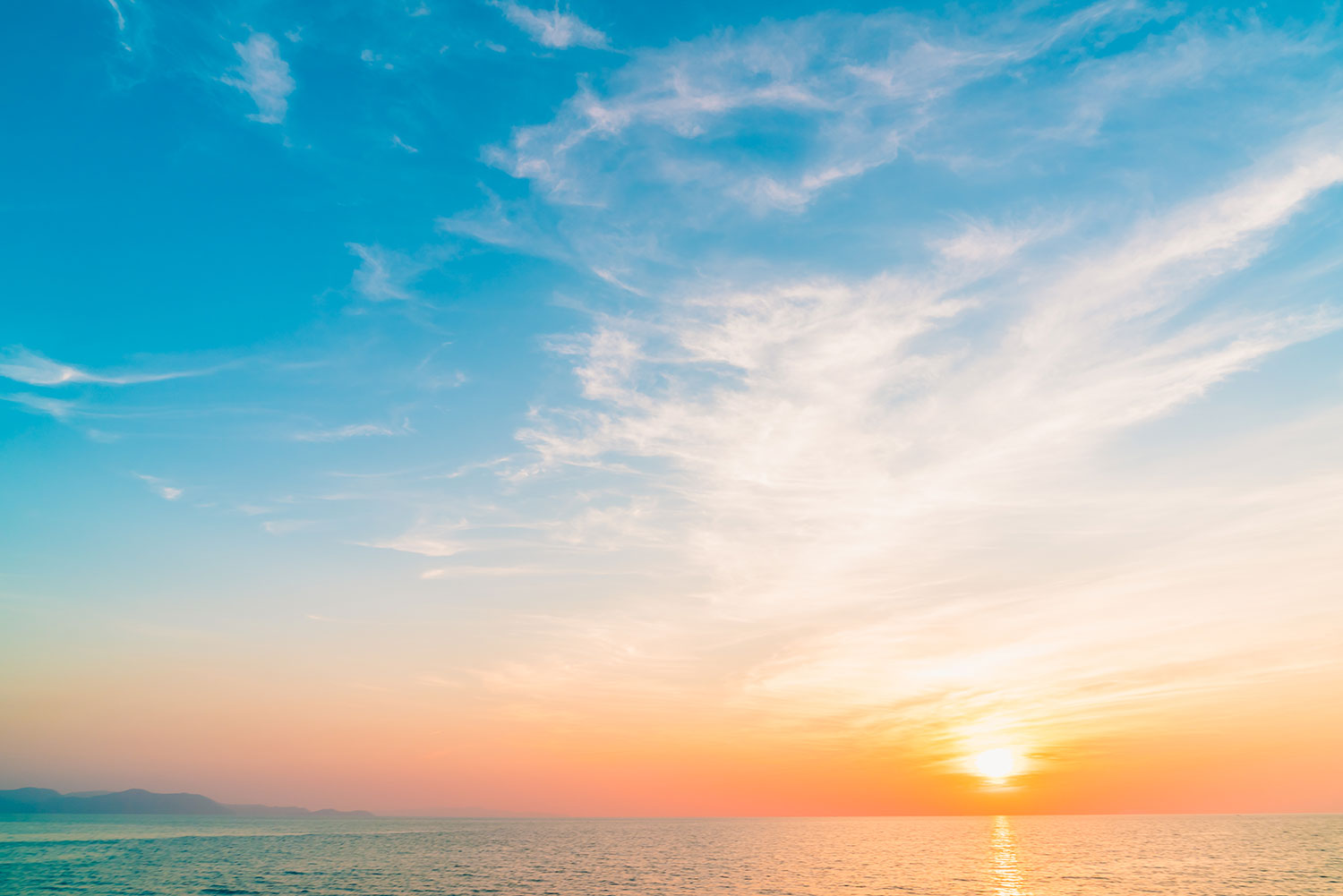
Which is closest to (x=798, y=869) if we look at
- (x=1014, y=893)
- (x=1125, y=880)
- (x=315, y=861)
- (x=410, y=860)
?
(x=1014, y=893)

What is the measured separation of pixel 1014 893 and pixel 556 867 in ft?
279

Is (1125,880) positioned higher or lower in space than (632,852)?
higher

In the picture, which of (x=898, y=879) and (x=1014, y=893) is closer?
(x=1014, y=893)

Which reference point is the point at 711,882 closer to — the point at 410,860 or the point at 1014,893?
the point at 1014,893

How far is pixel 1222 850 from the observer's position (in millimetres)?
190000

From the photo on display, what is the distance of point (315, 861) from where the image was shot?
15175cm

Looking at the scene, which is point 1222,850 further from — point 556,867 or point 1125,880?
point 556,867

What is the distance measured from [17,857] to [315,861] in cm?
5954

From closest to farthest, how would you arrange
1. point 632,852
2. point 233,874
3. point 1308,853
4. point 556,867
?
point 233,874 → point 556,867 → point 1308,853 → point 632,852

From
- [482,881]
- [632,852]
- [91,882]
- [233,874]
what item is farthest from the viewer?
[632,852]

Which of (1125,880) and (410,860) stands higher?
(1125,880)

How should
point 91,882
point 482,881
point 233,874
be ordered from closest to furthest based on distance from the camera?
point 91,882 → point 482,881 → point 233,874

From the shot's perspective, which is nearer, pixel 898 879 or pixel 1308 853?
pixel 898 879

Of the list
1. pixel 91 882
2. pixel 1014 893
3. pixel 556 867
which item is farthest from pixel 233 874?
pixel 1014 893
